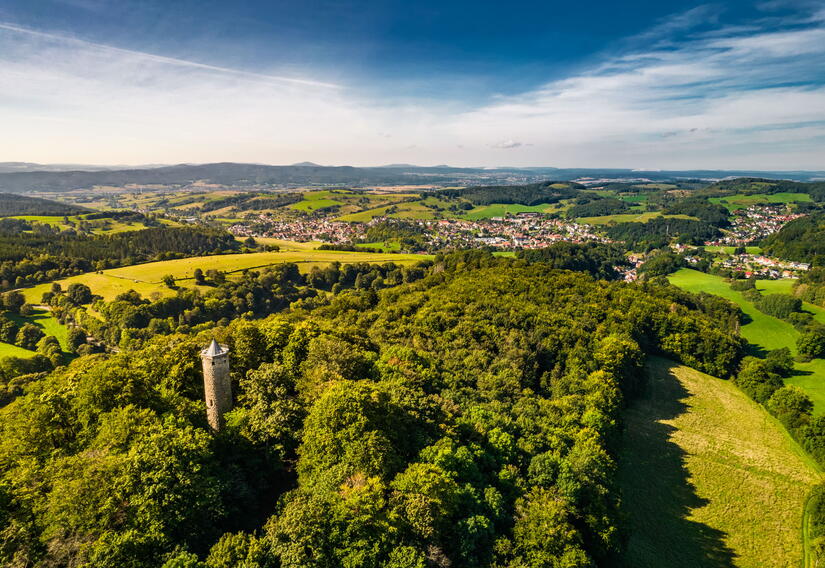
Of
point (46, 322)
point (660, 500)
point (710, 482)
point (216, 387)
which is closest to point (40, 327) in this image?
point (46, 322)

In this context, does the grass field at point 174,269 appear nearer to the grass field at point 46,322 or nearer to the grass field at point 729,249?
the grass field at point 46,322

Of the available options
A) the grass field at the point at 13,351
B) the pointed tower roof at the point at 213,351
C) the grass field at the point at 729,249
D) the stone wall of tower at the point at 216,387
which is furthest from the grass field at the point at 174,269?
the grass field at the point at 729,249

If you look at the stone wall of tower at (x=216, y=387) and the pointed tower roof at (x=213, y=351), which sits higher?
the pointed tower roof at (x=213, y=351)

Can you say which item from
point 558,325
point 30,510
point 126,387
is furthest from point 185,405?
point 558,325

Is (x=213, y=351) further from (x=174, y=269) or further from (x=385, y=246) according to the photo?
(x=385, y=246)

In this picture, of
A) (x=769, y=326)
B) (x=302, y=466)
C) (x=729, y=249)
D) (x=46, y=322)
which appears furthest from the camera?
(x=729, y=249)

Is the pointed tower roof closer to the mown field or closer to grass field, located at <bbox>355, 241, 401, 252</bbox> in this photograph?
the mown field

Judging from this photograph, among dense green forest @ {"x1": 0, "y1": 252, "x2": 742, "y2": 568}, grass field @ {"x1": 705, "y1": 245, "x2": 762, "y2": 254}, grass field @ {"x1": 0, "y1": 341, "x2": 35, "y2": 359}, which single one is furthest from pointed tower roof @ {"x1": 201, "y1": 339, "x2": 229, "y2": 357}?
grass field @ {"x1": 705, "y1": 245, "x2": 762, "y2": 254}

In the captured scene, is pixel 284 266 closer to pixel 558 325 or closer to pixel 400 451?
pixel 558 325
